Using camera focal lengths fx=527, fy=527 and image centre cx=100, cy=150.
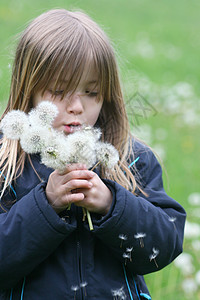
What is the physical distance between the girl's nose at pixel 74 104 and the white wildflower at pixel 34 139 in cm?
36

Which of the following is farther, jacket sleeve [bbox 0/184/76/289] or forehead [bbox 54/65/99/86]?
A: forehead [bbox 54/65/99/86]

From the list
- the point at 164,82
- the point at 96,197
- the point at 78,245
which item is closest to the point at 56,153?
the point at 96,197

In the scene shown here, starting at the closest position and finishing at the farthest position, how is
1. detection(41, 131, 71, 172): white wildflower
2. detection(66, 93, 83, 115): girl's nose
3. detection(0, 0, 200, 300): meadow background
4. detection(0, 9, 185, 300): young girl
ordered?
detection(41, 131, 71, 172): white wildflower < detection(0, 9, 185, 300): young girl < detection(66, 93, 83, 115): girl's nose < detection(0, 0, 200, 300): meadow background

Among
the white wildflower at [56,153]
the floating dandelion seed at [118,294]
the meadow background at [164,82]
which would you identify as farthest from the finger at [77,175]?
the meadow background at [164,82]

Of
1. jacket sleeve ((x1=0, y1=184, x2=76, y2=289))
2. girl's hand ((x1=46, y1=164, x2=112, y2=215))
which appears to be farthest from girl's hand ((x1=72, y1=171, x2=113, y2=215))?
jacket sleeve ((x1=0, y1=184, x2=76, y2=289))

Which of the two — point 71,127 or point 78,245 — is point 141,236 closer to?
point 78,245

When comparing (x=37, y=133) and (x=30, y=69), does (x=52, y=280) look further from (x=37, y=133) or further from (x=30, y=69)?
(x=30, y=69)

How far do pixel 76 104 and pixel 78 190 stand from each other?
1.24ft

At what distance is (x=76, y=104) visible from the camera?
2.25 meters

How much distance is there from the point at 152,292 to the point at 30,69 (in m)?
1.63

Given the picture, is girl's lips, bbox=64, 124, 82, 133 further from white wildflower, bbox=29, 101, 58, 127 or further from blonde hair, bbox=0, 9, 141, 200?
white wildflower, bbox=29, 101, 58, 127

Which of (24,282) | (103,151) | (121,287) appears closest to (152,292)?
(121,287)

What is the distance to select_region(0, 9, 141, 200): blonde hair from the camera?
2316 millimetres

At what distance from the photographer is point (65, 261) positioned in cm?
221
